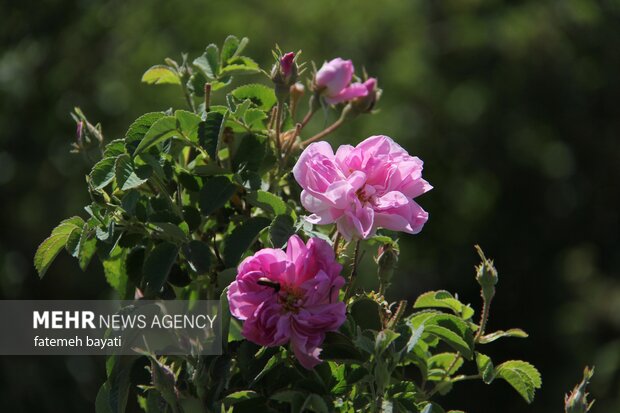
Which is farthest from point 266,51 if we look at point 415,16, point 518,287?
point 518,287

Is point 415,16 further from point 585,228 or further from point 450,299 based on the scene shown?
point 450,299

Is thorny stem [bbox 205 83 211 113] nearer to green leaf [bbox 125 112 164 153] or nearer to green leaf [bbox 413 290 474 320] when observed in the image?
green leaf [bbox 125 112 164 153]

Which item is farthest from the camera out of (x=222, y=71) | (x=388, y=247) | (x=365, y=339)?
(x=222, y=71)

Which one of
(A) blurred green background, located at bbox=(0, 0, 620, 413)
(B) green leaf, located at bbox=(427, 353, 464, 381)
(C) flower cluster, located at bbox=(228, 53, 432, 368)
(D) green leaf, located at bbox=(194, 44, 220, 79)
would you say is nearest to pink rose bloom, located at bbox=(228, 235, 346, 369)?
(C) flower cluster, located at bbox=(228, 53, 432, 368)

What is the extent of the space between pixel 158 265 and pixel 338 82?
30 cm

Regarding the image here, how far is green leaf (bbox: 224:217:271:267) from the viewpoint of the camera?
3.36 feet

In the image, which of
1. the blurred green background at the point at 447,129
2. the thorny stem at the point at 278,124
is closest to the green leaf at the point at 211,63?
the thorny stem at the point at 278,124

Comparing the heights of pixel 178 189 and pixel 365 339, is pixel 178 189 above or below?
above

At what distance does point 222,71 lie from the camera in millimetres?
1155

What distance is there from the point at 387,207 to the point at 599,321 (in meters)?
5.04

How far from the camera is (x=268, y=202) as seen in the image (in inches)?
40.2

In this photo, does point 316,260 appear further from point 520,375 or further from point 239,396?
point 520,375

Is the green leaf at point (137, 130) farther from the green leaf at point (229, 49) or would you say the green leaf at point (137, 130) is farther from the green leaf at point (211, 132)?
the green leaf at point (229, 49)

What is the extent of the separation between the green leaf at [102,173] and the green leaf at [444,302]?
331 millimetres
